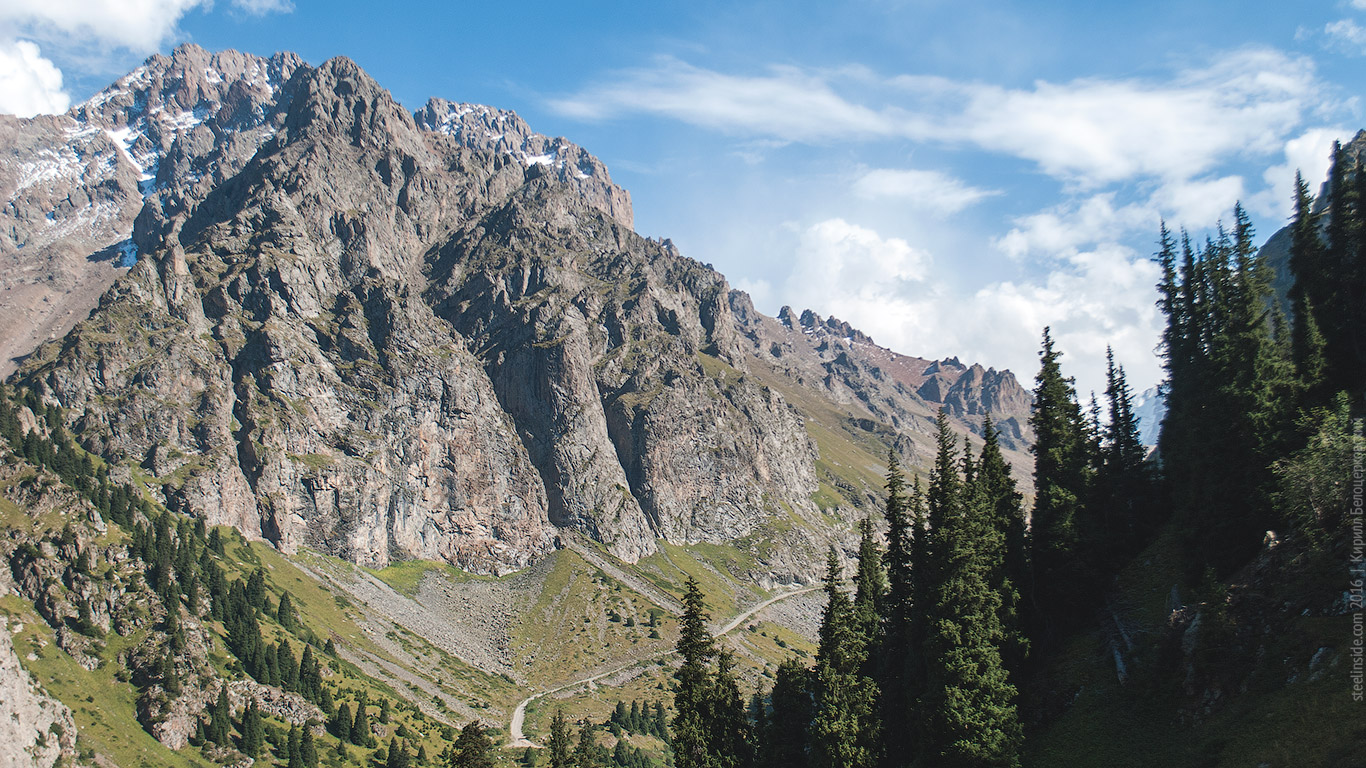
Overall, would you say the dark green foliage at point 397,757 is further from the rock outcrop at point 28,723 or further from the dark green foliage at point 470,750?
the dark green foliage at point 470,750

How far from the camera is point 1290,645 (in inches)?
1521

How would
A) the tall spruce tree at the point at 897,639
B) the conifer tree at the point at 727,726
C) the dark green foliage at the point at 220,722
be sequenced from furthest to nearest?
the dark green foliage at the point at 220,722
the conifer tree at the point at 727,726
the tall spruce tree at the point at 897,639

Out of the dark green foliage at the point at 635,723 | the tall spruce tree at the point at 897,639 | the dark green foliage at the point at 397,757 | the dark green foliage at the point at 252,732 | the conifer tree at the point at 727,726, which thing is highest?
the tall spruce tree at the point at 897,639


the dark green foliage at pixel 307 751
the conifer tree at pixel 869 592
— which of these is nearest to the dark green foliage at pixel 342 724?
the dark green foliage at pixel 307 751

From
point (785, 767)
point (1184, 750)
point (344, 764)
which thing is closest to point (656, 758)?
point (344, 764)

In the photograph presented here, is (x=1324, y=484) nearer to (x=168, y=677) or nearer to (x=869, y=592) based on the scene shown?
(x=869, y=592)

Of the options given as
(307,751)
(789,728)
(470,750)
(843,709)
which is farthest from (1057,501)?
(307,751)

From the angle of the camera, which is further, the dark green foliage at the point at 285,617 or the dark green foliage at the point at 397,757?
the dark green foliage at the point at 285,617

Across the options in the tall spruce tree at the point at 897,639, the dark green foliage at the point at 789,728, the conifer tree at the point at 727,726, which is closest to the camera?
the tall spruce tree at the point at 897,639

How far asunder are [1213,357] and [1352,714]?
118ft

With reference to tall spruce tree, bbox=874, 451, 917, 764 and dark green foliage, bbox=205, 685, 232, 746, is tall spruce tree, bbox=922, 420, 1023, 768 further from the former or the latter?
dark green foliage, bbox=205, 685, 232, 746

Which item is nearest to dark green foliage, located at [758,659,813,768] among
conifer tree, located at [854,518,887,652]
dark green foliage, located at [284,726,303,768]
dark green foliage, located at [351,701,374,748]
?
conifer tree, located at [854,518,887,652]

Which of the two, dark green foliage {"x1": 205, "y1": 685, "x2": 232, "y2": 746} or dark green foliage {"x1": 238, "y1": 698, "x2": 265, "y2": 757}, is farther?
dark green foliage {"x1": 238, "y1": 698, "x2": 265, "y2": 757}

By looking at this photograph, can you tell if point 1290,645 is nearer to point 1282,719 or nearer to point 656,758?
point 1282,719
